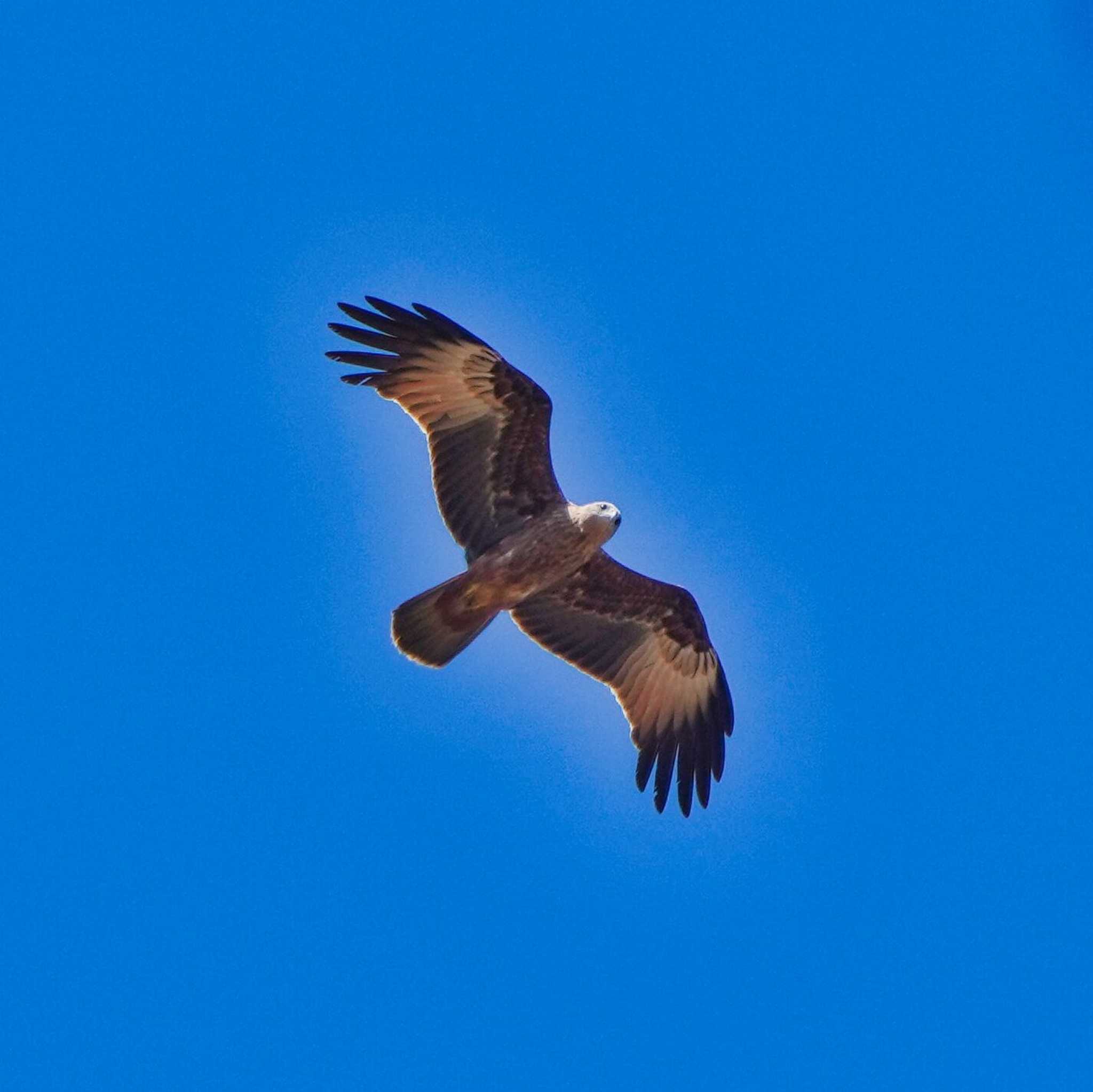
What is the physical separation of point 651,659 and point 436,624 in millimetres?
2089

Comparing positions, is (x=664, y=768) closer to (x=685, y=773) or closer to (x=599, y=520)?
(x=685, y=773)

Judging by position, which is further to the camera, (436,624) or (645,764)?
(645,764)

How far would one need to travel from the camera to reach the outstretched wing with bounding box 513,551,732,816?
1541 cm

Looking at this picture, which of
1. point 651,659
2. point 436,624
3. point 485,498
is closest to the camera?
point 436,624

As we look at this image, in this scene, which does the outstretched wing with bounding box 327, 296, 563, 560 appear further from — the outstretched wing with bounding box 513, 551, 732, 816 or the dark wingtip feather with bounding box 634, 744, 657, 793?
the dark wingtip feather with bounding box 634, 744, 657, 793

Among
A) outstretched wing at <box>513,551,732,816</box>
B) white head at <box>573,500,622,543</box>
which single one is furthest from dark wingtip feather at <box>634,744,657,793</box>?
white head at <box>573,500,622,543</box>

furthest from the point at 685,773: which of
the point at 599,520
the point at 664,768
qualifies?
the point at 599,520

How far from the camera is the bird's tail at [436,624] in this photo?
14.3m

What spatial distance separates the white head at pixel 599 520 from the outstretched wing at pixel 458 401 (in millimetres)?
443

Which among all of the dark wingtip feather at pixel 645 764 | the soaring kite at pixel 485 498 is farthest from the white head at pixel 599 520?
the dark wingtip feather at pixel 645 764

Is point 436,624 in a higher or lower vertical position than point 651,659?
lower

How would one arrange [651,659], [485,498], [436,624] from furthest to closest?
1. [651,659]
2. [485,498]
3. [436,624]

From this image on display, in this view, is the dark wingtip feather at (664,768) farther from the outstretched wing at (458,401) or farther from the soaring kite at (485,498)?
the outstretched wing at (458,401)

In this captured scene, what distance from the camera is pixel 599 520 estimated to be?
48.0 ft
